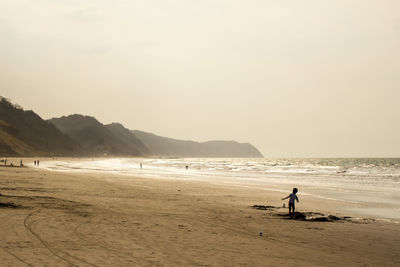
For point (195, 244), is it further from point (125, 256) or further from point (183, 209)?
point (183, 209)

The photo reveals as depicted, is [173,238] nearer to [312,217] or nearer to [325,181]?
[312,217]

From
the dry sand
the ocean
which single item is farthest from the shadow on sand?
the ocean

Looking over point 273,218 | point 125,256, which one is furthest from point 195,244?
point 273,218

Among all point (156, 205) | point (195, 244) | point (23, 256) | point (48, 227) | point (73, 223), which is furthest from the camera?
point (156, 205)

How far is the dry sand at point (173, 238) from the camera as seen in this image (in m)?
8.92

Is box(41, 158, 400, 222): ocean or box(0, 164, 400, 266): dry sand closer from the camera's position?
box(0, 164, 400, 266): dry sand

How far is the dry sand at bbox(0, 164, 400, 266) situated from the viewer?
29.3 ft

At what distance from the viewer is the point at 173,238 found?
11.3 meters

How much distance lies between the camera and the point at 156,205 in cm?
1880

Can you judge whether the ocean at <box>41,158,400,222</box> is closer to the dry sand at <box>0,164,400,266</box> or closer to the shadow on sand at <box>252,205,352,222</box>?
the shadow on sand at <box>252,205,352,222</box>

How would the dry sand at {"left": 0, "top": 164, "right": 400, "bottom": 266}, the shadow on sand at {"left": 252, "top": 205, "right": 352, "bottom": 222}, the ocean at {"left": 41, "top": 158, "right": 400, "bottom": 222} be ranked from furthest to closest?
the ocean at {"left": 41, "top": 158, "right": 400, "bottom": 222}, the shadow on sand at {"left": 252, "top": 205, "right": 352, "bottom": 222}, the dry sand at {"left": 0, "top": 164, "right": 400, "bottom": 266}

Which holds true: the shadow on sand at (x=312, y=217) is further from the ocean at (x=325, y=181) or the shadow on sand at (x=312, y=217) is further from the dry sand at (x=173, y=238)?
the ocean at (x=325, y=181)

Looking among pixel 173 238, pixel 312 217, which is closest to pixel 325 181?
pixel 312 217

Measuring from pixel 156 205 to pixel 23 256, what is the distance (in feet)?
35.2
